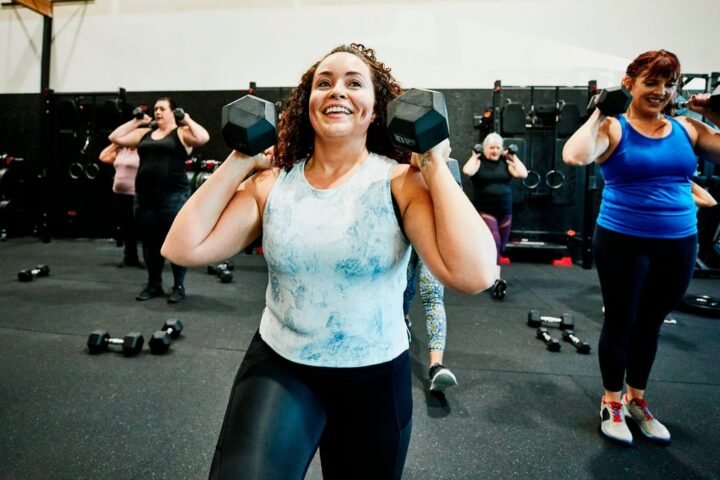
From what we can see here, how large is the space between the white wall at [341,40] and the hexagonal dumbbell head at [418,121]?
5482mm

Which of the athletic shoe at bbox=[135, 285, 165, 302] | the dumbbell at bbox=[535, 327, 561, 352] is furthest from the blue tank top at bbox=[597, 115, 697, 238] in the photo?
the athletic shoe at bbox=[135, 285, 165, 302]

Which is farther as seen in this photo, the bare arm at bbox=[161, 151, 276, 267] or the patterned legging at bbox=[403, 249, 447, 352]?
the patterned legging at bbox=[403, 249, 447, 352]

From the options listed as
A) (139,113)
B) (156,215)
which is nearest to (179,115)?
(156,215)

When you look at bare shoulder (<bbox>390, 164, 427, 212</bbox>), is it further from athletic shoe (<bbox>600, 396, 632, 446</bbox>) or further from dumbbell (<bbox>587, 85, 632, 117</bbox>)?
athletic shoe (<bbox>600, 396, 632, 446</bbox>)

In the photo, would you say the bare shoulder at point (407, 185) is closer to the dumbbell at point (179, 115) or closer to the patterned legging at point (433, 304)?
the patterned legging at point (433, 304)

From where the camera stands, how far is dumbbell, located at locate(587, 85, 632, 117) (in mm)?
1510

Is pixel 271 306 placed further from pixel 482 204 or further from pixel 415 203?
pixel 482 204

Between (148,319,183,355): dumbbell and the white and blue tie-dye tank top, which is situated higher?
the white and blue tie-dye tank top

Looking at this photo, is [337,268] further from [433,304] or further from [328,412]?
[433,304]

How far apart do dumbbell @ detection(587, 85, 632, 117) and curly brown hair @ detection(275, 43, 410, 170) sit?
855mm

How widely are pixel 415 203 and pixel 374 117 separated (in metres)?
0.32

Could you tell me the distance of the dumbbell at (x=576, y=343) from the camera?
2.79 m

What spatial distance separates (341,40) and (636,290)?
18.3ft

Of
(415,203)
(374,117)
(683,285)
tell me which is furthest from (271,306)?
(683,285)
